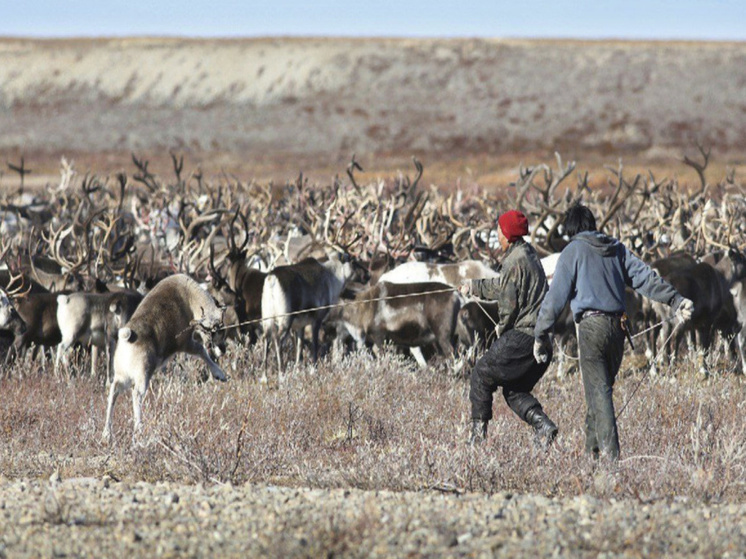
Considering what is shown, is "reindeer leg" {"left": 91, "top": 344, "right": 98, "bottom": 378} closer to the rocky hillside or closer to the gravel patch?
the gravel patch

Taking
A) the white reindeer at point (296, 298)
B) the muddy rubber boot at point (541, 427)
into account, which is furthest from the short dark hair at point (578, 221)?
the white reindeer at point (296, 298)

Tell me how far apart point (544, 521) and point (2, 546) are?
8.50 ft

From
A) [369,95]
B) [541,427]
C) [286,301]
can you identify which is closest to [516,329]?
[541,427]

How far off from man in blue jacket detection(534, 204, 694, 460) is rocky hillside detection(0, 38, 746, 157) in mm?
57815

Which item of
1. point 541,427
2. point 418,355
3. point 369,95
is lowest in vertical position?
point 541,427

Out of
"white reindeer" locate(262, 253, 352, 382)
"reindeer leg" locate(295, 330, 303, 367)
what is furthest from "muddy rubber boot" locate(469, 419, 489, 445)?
"reindeer leg" locate(295, 330, 303, 367)

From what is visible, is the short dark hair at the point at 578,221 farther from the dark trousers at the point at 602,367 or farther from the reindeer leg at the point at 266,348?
the reindeer leg at the point at 266,348

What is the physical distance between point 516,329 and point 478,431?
0.74 meters

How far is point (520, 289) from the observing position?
761 centimetres

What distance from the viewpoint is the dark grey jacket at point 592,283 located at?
7066mm

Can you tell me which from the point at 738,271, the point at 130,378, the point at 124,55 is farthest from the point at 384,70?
the point at 130,378

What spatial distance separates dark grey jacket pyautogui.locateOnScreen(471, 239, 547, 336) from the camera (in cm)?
761

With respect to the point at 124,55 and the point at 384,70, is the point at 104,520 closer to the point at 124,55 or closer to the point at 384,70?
the point at 384,70

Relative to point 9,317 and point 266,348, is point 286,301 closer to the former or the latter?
point 266,348
